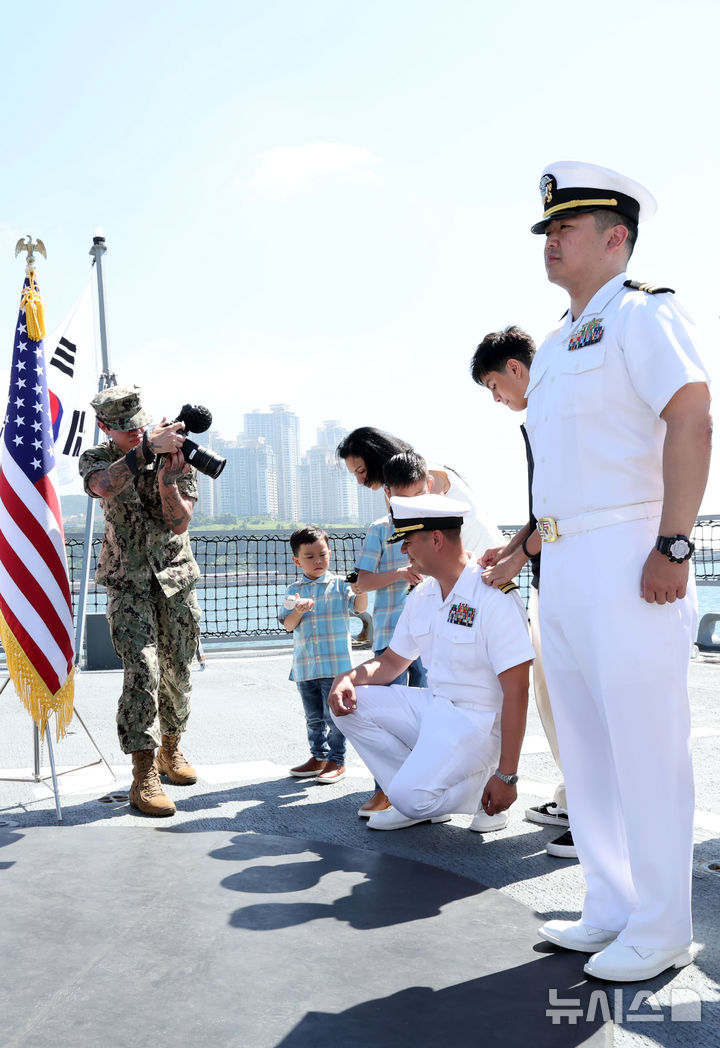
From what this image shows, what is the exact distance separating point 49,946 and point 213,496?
58.2 metres

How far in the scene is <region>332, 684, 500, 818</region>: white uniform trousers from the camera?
10.0ft

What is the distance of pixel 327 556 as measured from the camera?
14.4 feet

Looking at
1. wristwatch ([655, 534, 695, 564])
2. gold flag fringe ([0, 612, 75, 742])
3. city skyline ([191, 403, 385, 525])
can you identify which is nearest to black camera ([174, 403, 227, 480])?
gold flag fringe ([0, 612, 75, 742])

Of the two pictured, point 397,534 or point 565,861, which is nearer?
point 565,861

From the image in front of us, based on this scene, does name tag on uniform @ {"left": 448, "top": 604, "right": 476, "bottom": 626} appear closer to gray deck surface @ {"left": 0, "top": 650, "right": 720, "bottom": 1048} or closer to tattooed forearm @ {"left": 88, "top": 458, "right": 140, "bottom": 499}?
gray deck surface @ {"left": 0, "top": 650, "right": 720, "bottom": 1048}

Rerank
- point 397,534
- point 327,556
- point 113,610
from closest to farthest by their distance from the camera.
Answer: point 397,534
point 113,610
point 327,556

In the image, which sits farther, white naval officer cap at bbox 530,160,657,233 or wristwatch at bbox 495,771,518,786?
wristwatch at bbox 495,771,518,786

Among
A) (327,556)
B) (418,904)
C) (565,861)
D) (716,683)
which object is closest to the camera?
(418,904)

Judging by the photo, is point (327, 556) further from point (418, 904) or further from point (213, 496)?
point (213, 496)

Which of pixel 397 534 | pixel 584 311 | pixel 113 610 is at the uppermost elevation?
pixel 584 311

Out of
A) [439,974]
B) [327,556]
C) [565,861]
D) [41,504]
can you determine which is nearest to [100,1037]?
[439,974]

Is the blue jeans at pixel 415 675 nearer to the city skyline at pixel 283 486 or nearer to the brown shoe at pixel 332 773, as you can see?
the brown shoe at pixel 332 773

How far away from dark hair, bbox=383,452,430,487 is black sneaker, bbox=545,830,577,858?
1326mm

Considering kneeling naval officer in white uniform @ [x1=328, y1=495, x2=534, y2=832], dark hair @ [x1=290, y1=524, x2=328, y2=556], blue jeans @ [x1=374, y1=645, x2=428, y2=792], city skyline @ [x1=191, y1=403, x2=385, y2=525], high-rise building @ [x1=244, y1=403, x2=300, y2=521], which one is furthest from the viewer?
high-rise building @ [x1=244, y1=403, x2=300, y2=521]
